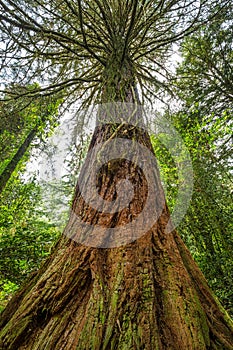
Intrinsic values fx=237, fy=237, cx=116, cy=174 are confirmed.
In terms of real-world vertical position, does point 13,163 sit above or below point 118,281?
above

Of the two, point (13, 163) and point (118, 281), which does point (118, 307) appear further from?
point (13, 163)

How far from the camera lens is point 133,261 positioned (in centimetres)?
127

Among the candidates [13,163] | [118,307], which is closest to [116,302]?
[118,307]

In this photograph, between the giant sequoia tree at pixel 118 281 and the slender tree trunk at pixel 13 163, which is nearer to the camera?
the giant sequoia tree at pixel 118 281

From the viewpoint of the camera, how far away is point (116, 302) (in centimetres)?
111

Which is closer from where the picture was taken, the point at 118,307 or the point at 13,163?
the point at 118,307

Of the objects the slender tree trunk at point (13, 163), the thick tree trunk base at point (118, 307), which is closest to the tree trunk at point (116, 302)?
the thick tree trunk base at point (118, 307)

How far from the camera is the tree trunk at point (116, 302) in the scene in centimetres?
104

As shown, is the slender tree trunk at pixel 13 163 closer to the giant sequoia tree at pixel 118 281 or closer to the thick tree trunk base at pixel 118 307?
the giant sequoia tree at pixel 118 281

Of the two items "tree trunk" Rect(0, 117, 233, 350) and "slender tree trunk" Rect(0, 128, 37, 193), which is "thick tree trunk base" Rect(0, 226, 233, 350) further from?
"slender tree trunk" Rect(0, 128, 37, 193)

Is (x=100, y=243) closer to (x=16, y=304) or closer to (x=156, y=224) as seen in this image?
(x=156, y=224)

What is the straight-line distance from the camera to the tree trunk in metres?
1.04

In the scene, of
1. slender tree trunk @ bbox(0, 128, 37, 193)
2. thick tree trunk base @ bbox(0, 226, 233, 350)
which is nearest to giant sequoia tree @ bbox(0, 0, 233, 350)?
thick tree trunk base @ bbox(0, 226, 233, 350)

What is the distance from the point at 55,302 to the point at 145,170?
3.56 feet
